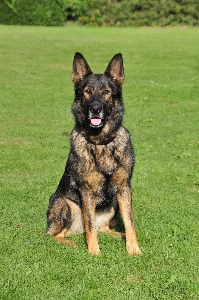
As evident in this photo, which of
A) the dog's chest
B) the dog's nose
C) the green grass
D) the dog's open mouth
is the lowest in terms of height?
the green grass

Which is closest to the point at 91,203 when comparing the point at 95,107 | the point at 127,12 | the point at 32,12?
the point at 95,107

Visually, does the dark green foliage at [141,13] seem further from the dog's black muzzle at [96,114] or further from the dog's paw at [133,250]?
the dog's paw at [133,250]

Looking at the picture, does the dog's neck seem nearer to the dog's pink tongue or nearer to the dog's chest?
the dog's chest

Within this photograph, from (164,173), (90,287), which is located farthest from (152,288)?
(164,173)

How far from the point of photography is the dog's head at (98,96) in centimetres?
531

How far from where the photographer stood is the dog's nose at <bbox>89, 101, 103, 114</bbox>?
5.20m

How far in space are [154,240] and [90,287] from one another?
52.7 inches

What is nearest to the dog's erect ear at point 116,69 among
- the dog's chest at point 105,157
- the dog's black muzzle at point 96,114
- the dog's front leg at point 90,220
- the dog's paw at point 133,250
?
the dog's black muzzle at point 96,114

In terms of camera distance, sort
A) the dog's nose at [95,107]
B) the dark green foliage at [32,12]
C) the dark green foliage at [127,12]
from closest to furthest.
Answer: the dog's nose at [95,107], the dark green foliage at [32,12], the dark green foliage at [127,12]

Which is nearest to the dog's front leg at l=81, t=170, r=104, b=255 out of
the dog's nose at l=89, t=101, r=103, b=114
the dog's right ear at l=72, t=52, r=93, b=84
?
the dog's nose at l=89, t=101, r=103, b=114

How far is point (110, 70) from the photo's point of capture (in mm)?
5555

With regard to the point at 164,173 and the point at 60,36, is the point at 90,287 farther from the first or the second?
the point at 60,36

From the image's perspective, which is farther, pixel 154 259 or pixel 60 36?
pixel 60 36

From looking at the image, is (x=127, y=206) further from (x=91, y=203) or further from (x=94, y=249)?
(x=94, y=249)
